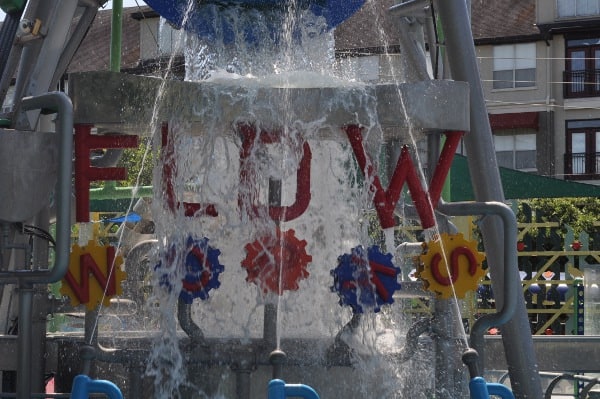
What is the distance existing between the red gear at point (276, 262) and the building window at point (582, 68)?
1657 inches

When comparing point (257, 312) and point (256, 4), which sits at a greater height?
point (256, 4)

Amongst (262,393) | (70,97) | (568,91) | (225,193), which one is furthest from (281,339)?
(568,91)

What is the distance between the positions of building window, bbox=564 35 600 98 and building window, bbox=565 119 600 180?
4.26 feet

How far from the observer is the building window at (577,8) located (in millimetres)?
48750

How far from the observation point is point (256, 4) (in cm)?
834

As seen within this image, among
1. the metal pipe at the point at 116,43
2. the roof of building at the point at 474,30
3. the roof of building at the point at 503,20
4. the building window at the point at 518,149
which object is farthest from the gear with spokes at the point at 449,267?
the roof of building at the point at 503,20

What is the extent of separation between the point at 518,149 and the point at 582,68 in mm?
4173

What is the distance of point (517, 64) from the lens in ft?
158

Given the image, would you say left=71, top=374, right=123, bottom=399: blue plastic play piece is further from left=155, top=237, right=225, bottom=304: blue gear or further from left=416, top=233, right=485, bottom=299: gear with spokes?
left=416, top=233, right=485, bottom=299: gear with spokes

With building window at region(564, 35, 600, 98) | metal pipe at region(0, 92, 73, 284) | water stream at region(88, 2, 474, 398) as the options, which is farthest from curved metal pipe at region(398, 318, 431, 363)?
building window at region(564, 35, 600, 98)

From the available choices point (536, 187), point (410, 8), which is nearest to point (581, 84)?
point (536, 187)

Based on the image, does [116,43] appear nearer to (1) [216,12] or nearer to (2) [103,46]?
(1) [216,12]

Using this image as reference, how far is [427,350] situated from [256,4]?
9.06ft

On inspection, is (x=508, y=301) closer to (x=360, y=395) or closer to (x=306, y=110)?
(x=360, y=395)
